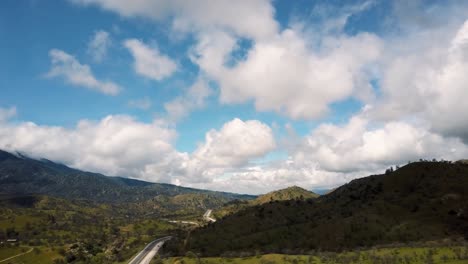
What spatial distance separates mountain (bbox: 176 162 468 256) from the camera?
13312 cm

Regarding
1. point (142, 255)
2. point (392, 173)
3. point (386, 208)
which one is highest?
point (392, 173)

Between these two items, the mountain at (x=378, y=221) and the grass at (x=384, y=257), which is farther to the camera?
the mountain at (x=378, y=221)

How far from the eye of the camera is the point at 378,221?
147625 mm

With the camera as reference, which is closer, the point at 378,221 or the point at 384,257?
the point at 384,257

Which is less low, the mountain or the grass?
the mountain

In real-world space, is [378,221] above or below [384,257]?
above

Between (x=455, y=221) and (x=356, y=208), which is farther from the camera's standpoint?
(x=356, y=208)

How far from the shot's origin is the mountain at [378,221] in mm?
133125

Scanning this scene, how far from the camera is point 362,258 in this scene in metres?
104

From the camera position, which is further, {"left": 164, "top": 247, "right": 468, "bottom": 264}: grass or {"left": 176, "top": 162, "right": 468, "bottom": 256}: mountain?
{"left": 176, "top": 162, "right": 468, "bottom": 256}: mountain

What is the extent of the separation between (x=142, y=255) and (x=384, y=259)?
414 feet

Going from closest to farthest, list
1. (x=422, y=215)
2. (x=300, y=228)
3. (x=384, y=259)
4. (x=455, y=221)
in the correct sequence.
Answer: (x=384, y=259), (x=455, y=221), (x=422, y=215), (x=300, y=228)

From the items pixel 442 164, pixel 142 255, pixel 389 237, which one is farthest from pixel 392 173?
pixel 142 255

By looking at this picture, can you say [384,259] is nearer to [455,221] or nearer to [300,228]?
[455,221]
